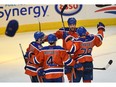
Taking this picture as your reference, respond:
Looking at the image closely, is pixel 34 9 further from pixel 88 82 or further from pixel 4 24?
pixel 88 82

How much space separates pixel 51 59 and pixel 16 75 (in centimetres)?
64

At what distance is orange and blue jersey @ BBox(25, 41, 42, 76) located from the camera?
3.75 m

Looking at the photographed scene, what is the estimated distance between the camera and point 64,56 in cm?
361

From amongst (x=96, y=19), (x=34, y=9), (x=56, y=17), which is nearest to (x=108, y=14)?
(x=96, y=19)

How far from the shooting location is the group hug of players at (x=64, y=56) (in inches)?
143

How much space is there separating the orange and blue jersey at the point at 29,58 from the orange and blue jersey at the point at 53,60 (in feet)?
0.25

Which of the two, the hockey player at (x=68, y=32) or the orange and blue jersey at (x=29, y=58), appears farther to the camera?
the hockey player at (x=68, y=32)

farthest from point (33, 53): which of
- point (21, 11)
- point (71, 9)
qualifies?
point (21, 11)

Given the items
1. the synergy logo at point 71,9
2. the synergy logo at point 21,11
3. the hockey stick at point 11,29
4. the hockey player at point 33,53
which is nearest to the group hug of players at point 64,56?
the hockey player at point 33,53

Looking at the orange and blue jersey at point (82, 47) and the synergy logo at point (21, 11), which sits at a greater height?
the synergy logo at point (21, 11)

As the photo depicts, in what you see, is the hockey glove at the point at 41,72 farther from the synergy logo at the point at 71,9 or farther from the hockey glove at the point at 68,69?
the synergy logo at the point at 71,9

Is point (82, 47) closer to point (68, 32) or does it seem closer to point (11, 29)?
point (68, 32)

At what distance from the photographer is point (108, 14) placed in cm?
545

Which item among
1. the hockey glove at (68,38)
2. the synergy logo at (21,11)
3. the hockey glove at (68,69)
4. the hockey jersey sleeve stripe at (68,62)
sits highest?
the synergy logo at (21,11)
